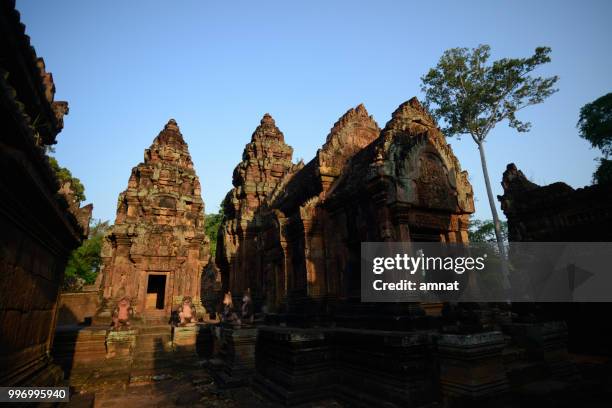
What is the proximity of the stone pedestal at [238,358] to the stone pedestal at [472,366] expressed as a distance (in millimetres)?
4749

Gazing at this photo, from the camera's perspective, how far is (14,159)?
7.74ft

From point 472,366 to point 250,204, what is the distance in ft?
49.3

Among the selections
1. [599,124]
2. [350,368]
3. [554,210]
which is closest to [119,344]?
[350,368]

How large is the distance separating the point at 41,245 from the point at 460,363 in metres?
6.10

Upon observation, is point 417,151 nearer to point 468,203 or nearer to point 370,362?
point 468,203

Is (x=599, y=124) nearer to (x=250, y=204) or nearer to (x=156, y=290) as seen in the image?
(x=250, y=204)

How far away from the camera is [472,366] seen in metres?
4.71

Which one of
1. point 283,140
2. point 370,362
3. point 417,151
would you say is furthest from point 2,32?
point 283,140

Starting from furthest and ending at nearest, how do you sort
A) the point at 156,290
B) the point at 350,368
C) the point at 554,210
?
the point at 156,290
the point at 554,210
the point at 350,368

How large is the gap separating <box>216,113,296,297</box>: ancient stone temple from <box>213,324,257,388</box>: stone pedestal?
6.74 meters

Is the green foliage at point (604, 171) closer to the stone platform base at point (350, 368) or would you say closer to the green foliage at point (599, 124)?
the green foliage at point (599, 124)

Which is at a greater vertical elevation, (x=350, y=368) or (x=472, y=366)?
(x=472, y=366)

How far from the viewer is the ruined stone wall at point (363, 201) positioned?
752 centimetres

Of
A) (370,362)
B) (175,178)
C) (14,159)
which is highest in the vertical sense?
(175,178)
